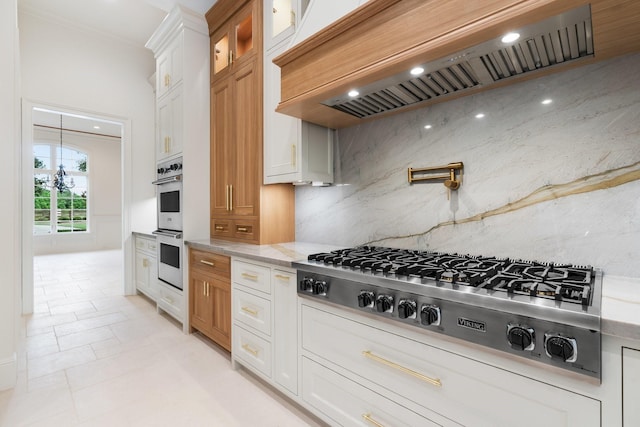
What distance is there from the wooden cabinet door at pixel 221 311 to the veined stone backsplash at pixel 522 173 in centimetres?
109

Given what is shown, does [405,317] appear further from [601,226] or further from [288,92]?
[288,92]

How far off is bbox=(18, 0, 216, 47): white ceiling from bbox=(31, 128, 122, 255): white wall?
18.9 ft

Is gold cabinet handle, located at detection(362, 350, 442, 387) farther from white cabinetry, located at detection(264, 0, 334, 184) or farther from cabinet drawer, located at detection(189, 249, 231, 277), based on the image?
cabinet drawer, located at detection(189, 249, 231, 277)

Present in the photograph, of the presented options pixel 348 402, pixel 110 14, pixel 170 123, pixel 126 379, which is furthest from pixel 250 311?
pixel 110 14

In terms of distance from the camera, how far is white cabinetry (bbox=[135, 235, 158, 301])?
3594 mm

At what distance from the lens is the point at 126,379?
2111mm

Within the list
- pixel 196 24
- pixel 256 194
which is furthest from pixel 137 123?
pixel 256 194

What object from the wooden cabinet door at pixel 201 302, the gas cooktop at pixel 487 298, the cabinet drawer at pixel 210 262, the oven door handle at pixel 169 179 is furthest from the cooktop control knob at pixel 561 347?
the oven door handle at pixel 169 179

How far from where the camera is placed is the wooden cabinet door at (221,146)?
2787mm

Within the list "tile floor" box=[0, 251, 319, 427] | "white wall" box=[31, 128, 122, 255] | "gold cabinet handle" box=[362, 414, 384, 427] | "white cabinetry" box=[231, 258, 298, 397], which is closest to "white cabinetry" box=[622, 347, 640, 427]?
"gold cabinet handle" box=[362, 414, 384, 427]

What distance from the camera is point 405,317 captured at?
117 cm

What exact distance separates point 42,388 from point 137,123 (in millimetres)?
3435

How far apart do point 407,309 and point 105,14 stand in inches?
190

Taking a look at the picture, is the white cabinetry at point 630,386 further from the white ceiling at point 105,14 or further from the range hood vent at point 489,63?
the white ceiling at point 105,14
